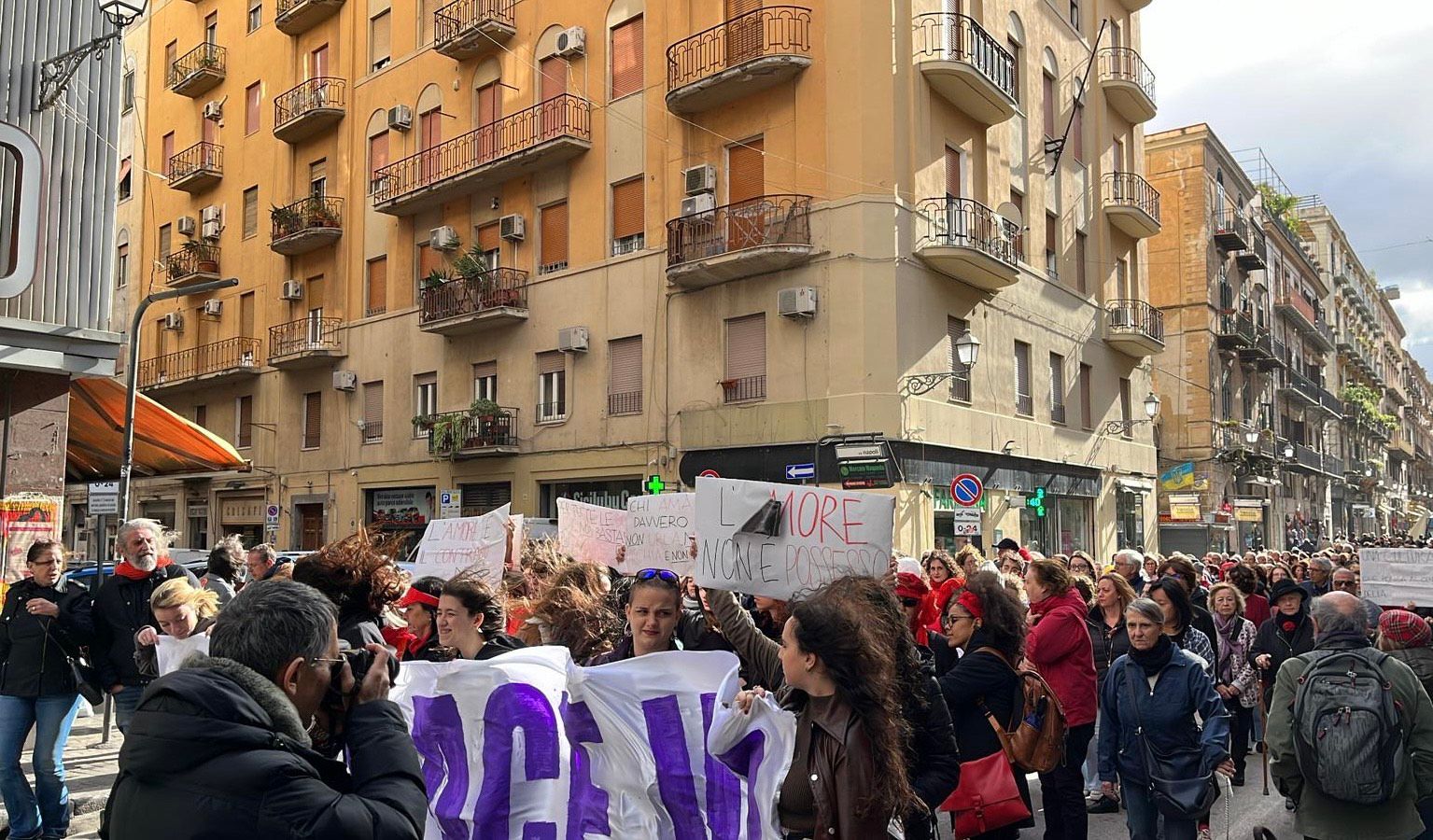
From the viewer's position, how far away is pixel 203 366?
34188 mm

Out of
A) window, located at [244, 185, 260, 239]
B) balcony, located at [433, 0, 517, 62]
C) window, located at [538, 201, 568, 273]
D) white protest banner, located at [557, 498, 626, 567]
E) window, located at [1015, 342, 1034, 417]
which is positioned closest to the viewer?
white protest banner, located at [557, 498, 626, 567]

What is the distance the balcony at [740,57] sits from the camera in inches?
815

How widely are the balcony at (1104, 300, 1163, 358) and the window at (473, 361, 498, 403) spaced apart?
15017 mm

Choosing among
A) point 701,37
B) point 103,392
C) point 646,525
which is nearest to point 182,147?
point 701,37

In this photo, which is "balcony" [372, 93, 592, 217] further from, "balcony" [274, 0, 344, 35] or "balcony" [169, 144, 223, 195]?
"balcony" [169, 144, 223, 195]

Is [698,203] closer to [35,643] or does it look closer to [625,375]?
[625,375]

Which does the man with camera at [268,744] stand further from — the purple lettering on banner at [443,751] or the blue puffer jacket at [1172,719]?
the blue puffer jacket at [1172,719]

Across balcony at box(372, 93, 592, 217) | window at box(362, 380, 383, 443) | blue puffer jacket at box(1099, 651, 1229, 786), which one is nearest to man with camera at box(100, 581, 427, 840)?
blue puffer jacket at box(1099, 651, 1229, 786)

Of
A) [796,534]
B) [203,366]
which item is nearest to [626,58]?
[203,366]

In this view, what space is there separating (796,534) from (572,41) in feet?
65.9

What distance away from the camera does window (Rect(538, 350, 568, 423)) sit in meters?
24.4

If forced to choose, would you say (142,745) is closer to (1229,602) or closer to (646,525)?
(646,525)

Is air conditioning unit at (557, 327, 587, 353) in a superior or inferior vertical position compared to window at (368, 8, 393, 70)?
inferior

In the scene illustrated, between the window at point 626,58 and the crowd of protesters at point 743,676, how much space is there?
15.9 m
